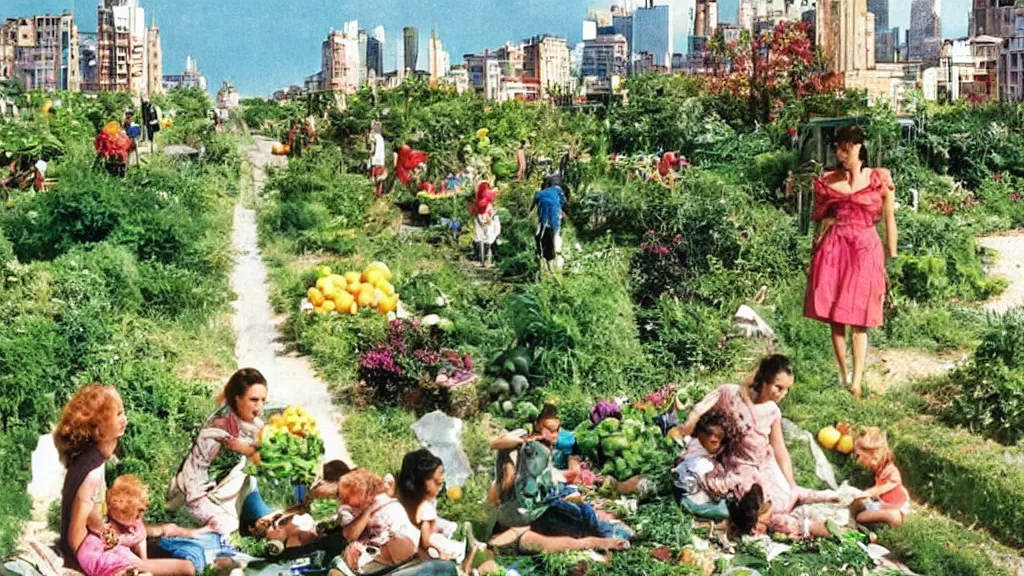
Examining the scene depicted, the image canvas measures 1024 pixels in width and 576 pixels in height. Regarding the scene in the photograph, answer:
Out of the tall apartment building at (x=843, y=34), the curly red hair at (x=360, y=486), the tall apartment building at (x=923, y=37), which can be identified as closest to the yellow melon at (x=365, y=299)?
the curly red hair at (x=360, y=486)

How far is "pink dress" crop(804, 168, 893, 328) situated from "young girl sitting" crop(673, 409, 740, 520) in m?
0.75

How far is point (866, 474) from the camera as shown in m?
8.14

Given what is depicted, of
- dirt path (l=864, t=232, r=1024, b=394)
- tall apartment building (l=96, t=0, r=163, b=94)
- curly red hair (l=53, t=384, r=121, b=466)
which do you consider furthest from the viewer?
tall apartment building (l=96, t=0, r=163, b=94)

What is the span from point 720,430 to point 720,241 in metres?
5.05

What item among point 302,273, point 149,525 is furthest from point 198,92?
point 149,525

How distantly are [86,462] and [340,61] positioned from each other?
59.0 ft

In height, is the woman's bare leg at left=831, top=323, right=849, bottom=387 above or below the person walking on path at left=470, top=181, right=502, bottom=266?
below

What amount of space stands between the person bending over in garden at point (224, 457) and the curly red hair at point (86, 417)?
639 millimetres

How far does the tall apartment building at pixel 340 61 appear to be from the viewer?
2304 centimetres

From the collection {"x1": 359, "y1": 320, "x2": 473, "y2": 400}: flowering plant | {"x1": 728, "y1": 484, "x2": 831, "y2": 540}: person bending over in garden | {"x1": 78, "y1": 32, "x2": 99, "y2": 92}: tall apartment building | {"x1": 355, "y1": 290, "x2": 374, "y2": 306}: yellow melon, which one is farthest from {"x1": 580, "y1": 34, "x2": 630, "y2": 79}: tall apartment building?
{"x1": 728, "y1": 484, "x2": 831, "y2": 540}: person bending over in garden

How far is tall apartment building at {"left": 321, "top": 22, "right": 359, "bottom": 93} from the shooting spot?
23041 mm

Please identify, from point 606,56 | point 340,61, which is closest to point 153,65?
point 340,61

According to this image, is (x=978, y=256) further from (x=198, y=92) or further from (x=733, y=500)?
(x=198, y=92)

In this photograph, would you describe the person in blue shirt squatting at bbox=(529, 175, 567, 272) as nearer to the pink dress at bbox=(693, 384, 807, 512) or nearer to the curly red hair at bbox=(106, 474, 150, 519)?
the pink dress at bbox=(693, 384, 807, 512)
